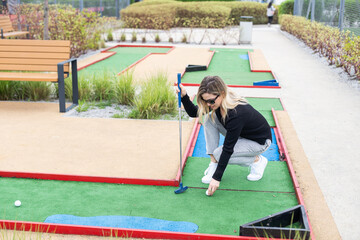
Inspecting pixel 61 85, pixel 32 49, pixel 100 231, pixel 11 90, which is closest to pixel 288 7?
pixel 32 49

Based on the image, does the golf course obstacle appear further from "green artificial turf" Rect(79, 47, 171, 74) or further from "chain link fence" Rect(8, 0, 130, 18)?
"chain link fence" Rect(8, 0, 130, 18)

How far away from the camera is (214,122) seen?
13.6 feet

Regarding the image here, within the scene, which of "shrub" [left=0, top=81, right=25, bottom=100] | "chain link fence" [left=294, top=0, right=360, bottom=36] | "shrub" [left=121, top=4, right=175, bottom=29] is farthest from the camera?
"shrub" [left=121, top=4, right=175, bottom=29]

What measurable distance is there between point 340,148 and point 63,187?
322 cm

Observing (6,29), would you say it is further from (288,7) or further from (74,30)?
(288,7)

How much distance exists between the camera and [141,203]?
391 centimetres

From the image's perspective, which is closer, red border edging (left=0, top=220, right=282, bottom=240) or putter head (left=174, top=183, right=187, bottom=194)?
red border edging (left=0, top=220, right=282, bottom=240)

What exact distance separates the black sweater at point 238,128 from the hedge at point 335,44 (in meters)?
5.33

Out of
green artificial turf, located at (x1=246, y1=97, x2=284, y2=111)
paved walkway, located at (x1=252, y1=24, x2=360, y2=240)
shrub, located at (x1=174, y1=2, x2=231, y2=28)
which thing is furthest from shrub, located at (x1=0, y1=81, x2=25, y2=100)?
shrub, located at (x1=174, y1=2, x2=231, y2=28)

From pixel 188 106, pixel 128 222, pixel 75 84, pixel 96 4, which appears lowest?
pixel 128 222

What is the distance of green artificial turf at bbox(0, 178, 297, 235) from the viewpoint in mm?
3674

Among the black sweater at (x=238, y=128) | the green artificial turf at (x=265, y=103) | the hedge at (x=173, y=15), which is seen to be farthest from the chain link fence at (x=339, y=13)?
the black sweater at (x=238, y=128)

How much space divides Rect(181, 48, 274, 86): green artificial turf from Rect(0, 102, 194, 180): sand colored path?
11.0 feet

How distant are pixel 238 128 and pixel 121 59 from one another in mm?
9038
